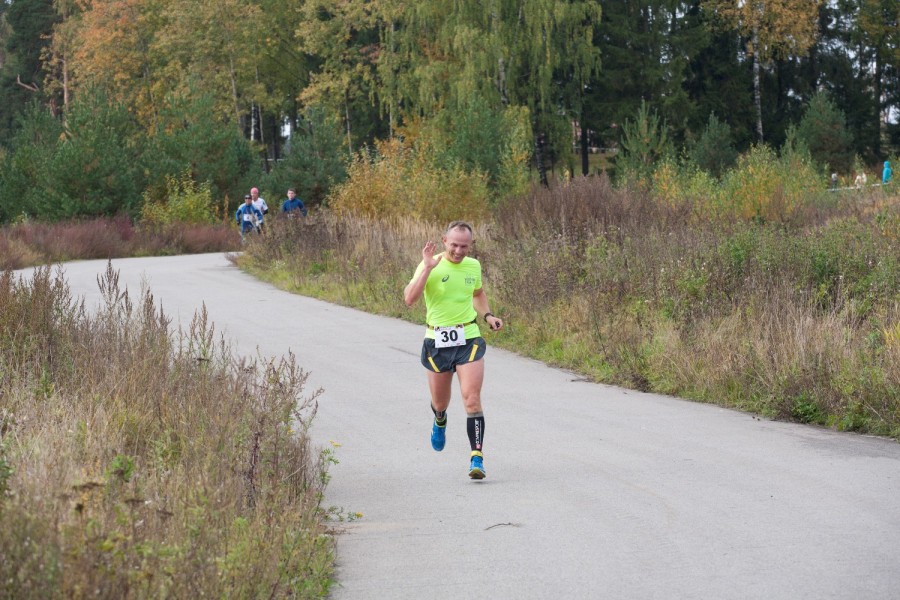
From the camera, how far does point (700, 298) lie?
49.5ft

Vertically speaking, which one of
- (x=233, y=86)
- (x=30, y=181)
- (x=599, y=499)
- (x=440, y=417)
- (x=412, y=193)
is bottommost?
(x=599, y=499)

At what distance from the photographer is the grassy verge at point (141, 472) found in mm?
4867

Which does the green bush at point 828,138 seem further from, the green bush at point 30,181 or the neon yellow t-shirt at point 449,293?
the neon yellow t-shirt at point 449,293

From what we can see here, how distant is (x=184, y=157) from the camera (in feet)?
184

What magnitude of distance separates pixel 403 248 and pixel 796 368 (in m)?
13.8

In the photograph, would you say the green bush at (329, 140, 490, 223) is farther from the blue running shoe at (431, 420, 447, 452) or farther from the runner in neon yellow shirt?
the runner in neon yellow shirt

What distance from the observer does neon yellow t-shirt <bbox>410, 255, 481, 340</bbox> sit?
948 centimetres

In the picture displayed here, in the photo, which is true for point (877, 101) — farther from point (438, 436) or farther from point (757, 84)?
point (438, 436)

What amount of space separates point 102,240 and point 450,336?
3475 cm

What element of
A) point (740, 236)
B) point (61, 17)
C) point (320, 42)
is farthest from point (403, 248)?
point (61, 17)

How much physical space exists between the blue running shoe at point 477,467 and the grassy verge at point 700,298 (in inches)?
136

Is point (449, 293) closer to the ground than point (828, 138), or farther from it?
closer to the ground

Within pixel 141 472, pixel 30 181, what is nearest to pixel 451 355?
pixel 141 472

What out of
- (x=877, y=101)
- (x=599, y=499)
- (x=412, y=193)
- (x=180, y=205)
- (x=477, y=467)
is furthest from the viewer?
(x=877, y=101)
